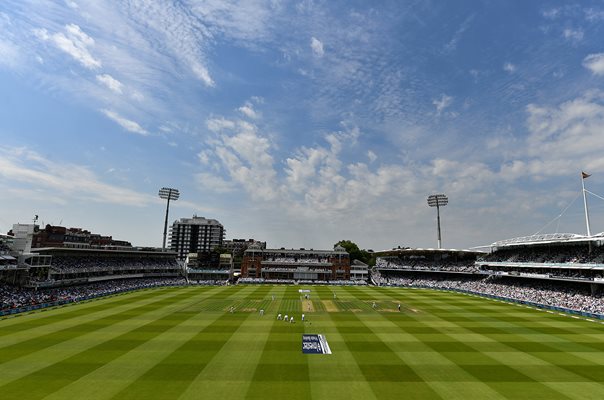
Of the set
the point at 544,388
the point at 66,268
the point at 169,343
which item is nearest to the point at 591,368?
the point at 544,388

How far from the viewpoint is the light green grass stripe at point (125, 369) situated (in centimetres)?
1855

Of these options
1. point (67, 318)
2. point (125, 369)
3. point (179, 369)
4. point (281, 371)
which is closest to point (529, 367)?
point (281, 371)

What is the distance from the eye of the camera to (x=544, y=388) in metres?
20.1

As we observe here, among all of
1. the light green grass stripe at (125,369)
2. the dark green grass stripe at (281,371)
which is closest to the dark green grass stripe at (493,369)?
the dark green grass stripe at (281,371)

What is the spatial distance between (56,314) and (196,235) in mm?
149991

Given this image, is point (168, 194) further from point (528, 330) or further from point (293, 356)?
point (528, 330)

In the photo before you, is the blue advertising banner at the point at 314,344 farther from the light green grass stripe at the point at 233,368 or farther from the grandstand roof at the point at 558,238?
the grandstand roof at the point at 558,238

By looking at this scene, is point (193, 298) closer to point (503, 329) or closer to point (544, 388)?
point (503, 329)

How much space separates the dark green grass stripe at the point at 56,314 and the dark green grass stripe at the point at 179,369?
19.1 metres

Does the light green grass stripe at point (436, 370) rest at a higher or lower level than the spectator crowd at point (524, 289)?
lower

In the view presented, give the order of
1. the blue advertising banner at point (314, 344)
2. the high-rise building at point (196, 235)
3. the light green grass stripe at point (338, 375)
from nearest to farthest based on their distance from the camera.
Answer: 1. the light green grass stripe at point (338, 375)
2. the blue advertising banner at point (314, 344)
3. the high-rise building at point (196, 235)

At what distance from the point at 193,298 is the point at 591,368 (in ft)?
175

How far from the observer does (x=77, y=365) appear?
75.5 feet

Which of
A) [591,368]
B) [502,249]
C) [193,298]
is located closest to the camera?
[591,368]
